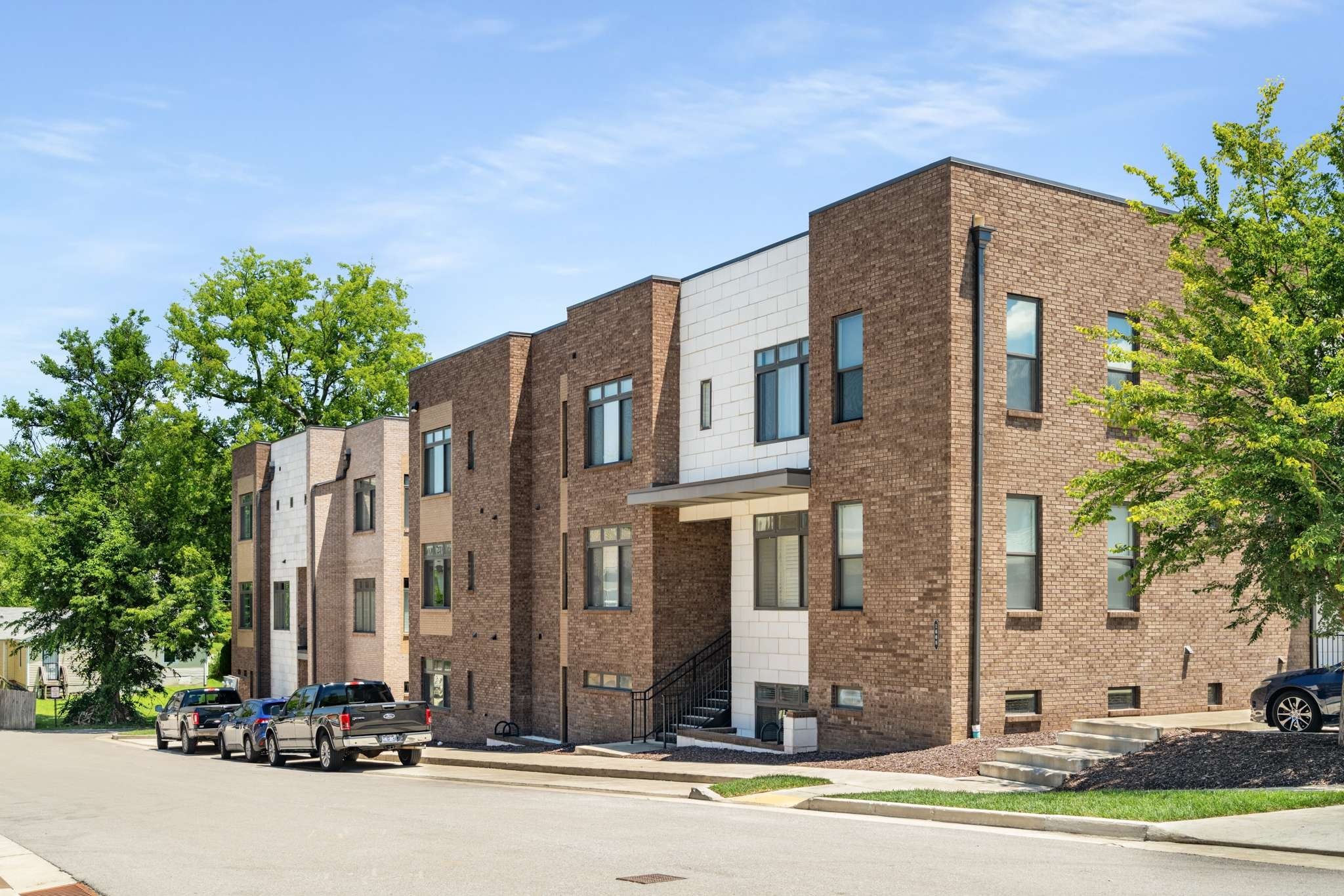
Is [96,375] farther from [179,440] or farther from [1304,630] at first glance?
[1304,630]

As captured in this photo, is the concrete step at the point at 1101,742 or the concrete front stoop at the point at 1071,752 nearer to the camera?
the concrete front stoop at the point at 1071,752

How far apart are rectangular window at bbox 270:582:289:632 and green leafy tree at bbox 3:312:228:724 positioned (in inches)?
231

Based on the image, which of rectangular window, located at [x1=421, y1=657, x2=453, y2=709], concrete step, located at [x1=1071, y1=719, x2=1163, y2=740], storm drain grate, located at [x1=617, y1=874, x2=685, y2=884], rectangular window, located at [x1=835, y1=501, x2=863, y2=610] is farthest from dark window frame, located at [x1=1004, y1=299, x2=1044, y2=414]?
rectangular window, located at [x1=421, y1=657, x2=453, y2=709]

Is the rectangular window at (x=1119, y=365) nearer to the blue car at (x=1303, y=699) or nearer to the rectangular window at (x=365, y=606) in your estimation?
the blue car at (x=1303, y=699)

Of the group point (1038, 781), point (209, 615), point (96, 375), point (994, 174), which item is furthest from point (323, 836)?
point (96, 375)

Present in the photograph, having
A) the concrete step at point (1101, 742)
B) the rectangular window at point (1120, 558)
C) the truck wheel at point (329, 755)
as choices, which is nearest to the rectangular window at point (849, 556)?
the concrete step at point (1101, 742)

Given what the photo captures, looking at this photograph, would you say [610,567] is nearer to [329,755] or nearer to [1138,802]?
[329,755]

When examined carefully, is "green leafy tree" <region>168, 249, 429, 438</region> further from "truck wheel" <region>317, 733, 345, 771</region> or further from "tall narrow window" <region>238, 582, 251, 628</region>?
"truck wheel" <region>317, 733, 345, 771</region>

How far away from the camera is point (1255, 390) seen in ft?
57.4

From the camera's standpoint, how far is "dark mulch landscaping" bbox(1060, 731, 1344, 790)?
16.3 m

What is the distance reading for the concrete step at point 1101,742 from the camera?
19.7 m

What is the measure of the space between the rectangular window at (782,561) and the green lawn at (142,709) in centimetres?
3226

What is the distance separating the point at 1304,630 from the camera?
25.2 metres

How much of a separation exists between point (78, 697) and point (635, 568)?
4125 centimetres
